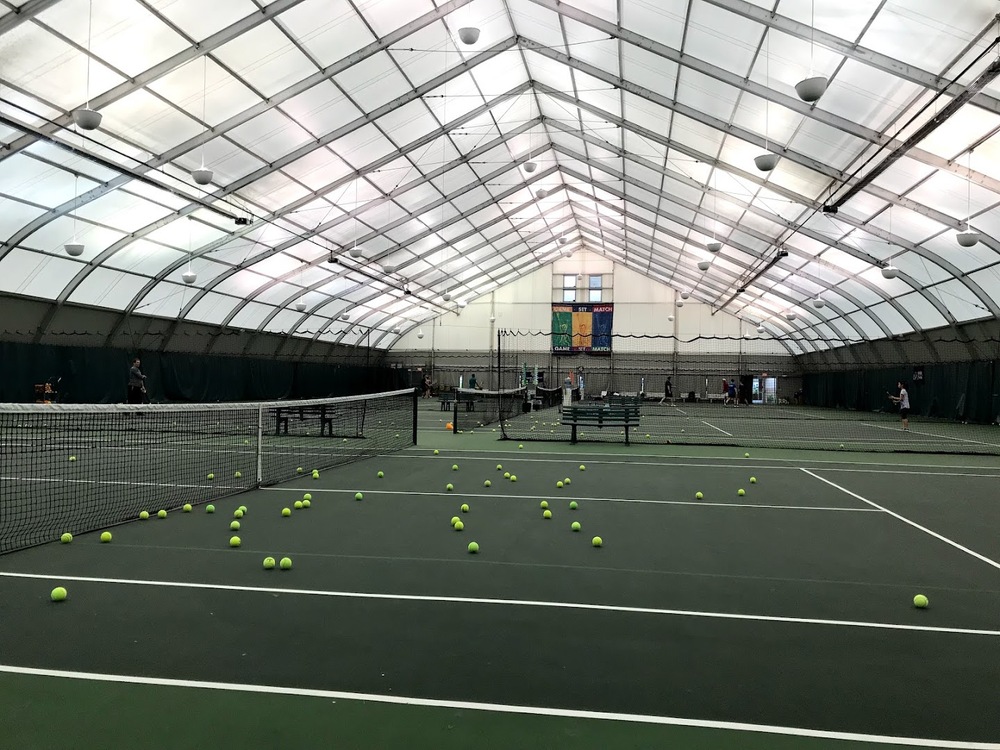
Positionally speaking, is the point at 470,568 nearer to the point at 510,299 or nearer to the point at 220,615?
the point at 220,615

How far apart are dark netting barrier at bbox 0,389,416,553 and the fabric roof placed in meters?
7.01

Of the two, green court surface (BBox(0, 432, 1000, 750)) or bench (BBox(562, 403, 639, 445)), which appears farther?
bench (BBox(562, 403, 639, 445))

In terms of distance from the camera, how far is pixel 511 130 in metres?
22.5

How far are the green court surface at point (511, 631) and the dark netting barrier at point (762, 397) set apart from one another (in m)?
8.84

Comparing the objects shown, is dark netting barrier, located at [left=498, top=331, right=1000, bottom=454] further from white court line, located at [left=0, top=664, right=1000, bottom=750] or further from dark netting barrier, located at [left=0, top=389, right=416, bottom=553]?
white court line, located at [left=0, top=664, right=1000, bottom=750]

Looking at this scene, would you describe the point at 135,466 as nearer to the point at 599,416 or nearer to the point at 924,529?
the point at 599,416

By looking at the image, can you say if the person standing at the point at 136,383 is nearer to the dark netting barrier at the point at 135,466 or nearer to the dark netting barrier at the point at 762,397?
the dark netting barrier at the point at 135,466

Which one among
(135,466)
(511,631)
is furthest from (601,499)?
(135,466)

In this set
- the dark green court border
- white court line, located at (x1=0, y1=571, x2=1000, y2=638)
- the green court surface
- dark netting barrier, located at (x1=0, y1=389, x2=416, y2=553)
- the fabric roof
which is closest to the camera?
the dark green court border

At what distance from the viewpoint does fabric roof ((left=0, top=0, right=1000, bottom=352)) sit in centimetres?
1234

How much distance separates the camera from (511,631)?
3.48m

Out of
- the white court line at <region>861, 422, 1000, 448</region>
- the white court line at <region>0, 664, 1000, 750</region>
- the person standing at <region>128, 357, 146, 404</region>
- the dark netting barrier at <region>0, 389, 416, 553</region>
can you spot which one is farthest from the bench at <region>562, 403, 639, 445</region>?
the white court line at <region>0, 664, 1000, 750</region>

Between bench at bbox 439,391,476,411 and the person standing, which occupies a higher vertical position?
the person standing

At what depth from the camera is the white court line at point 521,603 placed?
11.9ft
